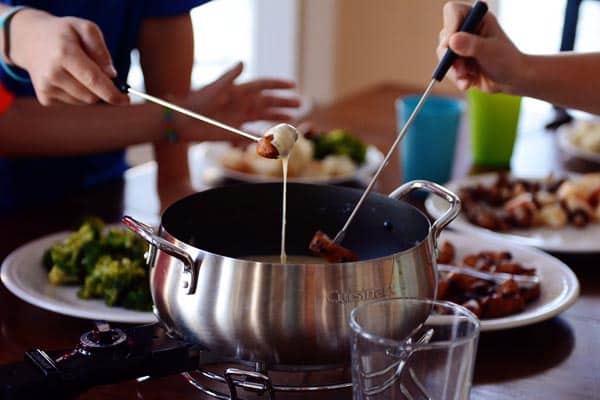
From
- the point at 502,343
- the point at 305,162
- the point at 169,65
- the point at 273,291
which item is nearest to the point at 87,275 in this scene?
the point at 273,291

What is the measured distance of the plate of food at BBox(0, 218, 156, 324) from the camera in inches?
46.4

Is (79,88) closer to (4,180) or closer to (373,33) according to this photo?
(4,180)

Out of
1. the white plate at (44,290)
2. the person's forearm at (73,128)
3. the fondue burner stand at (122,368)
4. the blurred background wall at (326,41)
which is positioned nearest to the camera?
the fondue burner stand at (122,368)

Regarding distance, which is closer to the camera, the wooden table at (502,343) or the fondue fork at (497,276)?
the wooden table at (502,343)

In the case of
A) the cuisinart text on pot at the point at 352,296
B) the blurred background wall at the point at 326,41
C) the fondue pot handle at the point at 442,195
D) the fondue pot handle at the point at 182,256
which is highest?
the fondue pot handle at the point at 442,195

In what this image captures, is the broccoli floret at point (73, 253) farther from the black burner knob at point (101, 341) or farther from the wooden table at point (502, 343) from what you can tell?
the black burner knob at point (101, 341)

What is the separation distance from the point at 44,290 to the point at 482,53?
70 cm

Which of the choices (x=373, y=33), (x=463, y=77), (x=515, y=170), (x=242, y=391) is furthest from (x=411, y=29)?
(x=242, y=391)

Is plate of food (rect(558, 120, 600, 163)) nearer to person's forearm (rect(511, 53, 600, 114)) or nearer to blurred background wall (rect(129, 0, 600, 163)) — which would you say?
person's forearm (rect(511, 53, 600, 114))

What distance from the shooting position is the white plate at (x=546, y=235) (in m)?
1.46

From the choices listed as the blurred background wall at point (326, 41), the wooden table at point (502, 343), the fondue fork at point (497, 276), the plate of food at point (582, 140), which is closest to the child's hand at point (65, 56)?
the wooden table at point (502, 343)

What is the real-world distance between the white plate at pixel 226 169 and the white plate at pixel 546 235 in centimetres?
26

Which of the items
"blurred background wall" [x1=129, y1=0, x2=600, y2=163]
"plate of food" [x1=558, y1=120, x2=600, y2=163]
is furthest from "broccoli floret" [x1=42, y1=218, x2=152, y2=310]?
"blurred background wall" [x1=129, y1=0, x2=600, y2=163]

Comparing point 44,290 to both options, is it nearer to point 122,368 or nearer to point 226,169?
point 122,368
